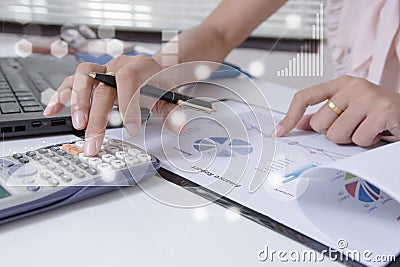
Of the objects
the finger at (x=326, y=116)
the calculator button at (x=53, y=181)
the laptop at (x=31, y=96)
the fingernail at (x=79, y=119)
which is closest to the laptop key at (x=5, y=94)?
the laptop at (x=31, y=96)

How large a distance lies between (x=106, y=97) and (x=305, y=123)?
20cm

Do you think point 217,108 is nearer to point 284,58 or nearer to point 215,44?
point 284,58

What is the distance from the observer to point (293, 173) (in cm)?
35

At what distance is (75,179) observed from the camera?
1.02ft

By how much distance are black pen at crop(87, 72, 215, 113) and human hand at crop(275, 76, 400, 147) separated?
11cm

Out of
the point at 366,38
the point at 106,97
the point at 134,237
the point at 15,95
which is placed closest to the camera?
the point at 134,237

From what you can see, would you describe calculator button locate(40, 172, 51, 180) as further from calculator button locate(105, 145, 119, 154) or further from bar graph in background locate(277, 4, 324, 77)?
bar graph in background locate(277, 4, 324, 77)

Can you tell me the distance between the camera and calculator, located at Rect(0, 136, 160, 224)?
0.29m

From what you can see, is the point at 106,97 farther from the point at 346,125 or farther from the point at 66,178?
the point at 346,125

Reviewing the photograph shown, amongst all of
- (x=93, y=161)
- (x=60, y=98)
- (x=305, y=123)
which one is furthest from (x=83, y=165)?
(x=305, y=123)

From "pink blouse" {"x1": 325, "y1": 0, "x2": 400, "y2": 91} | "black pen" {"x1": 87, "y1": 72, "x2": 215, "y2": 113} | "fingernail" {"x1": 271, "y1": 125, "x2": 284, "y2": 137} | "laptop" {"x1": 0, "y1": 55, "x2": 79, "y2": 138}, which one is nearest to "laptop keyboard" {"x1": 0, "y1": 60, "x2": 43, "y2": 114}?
"laptop" {"x1": 0, "y1": 55, "x2": 79, "y2": 138}

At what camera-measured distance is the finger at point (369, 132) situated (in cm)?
42

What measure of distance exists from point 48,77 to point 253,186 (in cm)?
29

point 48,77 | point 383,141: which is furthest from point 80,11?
point 383,141
